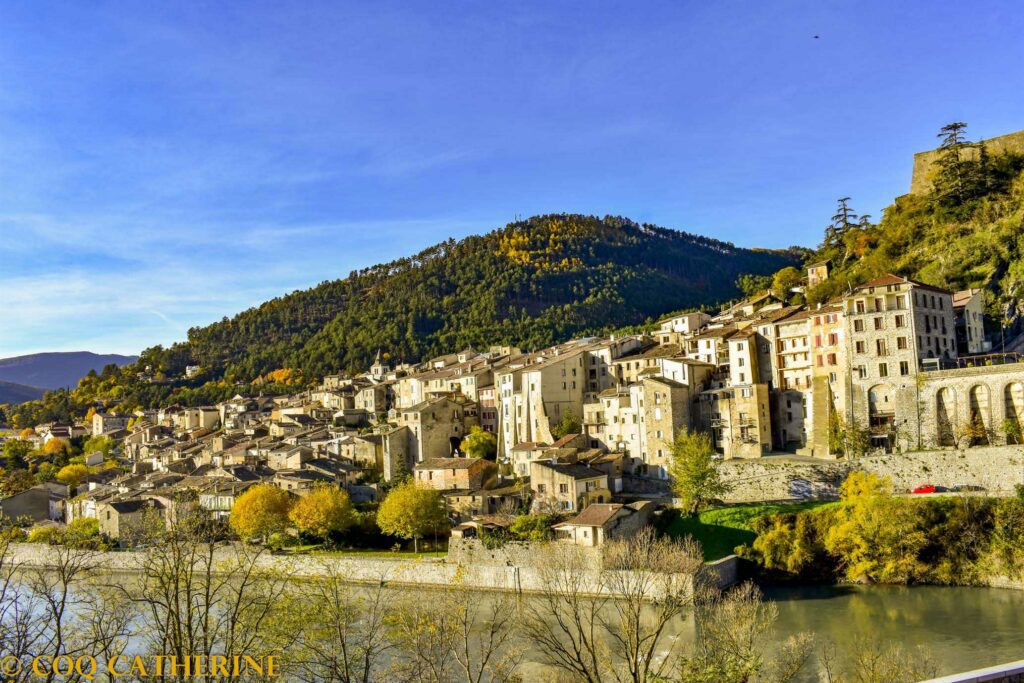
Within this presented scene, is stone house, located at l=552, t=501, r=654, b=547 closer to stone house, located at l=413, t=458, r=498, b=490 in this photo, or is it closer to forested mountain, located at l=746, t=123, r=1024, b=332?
stone house, located at l=413, t=458, r=498, b=490

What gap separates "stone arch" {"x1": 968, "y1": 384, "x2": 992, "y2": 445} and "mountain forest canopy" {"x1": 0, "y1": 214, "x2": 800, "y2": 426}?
5152cm

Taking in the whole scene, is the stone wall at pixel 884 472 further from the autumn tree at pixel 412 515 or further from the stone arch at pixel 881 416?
the autumn tree at pixel 412 515

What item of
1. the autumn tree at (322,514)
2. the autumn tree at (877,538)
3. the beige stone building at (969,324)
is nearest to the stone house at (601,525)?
the autumn tree at (877,538)

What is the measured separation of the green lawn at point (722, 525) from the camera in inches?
1452

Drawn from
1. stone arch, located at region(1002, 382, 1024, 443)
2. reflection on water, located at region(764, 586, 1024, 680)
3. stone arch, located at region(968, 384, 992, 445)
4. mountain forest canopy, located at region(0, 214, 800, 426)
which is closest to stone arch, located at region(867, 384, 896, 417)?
stone arch, located at region(968, 384, 992, 445)

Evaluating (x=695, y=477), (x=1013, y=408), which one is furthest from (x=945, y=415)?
(x=695, y=477)

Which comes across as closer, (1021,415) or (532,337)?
(1021,415)

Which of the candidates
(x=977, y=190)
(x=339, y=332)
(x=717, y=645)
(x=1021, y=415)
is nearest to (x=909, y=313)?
(x=1021, y=415)

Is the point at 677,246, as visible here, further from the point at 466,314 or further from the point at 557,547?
the point at 557,547

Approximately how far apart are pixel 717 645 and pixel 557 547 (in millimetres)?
12414

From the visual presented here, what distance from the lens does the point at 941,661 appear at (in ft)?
78.1

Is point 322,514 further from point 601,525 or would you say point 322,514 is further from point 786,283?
point 786,283

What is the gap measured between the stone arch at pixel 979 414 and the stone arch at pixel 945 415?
0.75m

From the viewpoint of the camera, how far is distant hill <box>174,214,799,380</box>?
99.0m
